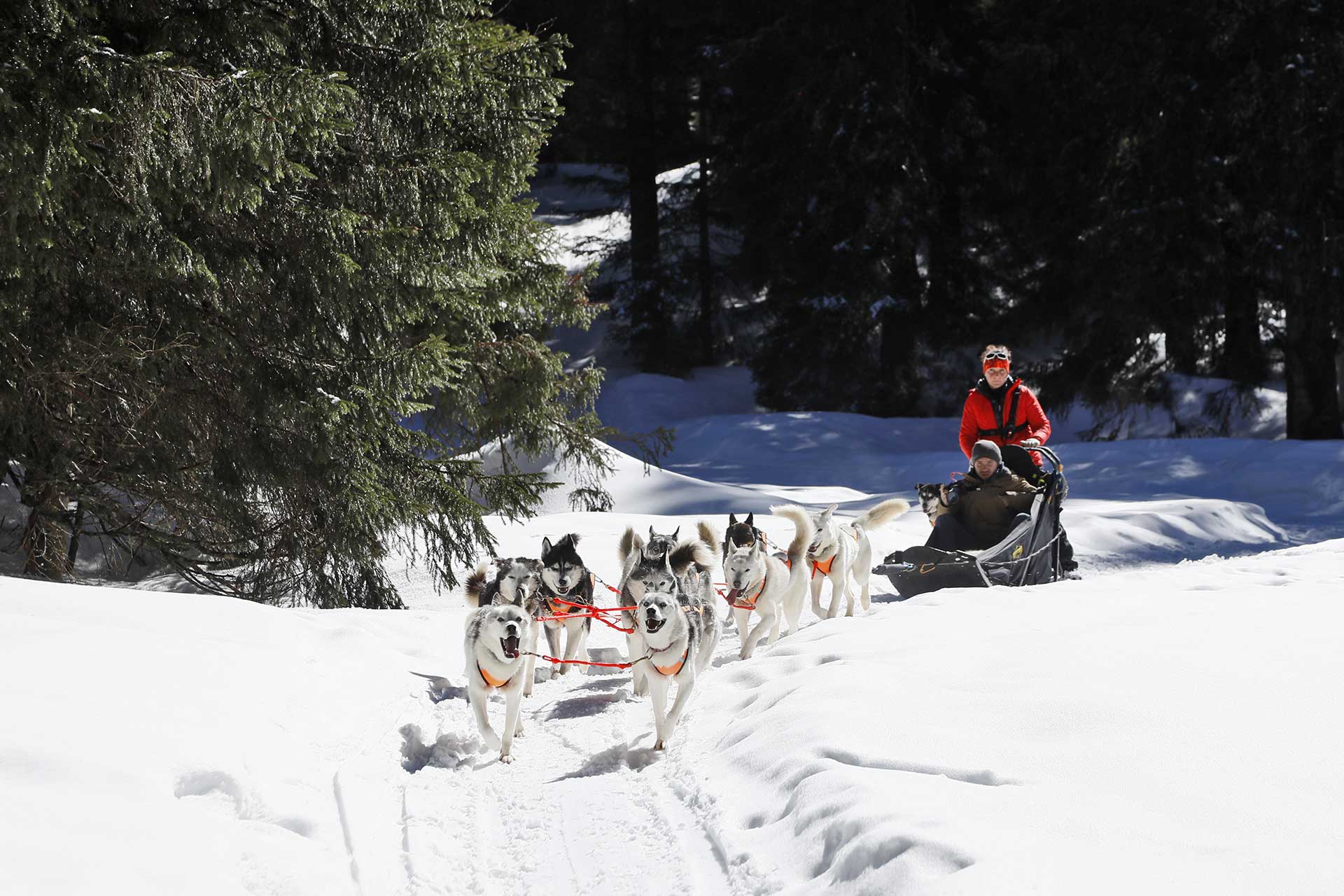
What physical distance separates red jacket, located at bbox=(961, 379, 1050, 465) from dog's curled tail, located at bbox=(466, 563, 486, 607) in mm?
4518

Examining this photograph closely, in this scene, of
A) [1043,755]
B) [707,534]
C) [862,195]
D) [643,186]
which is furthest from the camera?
[643,186]

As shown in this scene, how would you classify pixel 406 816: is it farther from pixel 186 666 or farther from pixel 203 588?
pixel 203 588

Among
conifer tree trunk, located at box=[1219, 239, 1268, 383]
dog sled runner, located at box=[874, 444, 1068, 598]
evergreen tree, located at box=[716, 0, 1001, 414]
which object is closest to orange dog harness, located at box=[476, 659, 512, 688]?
dog sled runner, located at box=[874, 444, 1068, 598]

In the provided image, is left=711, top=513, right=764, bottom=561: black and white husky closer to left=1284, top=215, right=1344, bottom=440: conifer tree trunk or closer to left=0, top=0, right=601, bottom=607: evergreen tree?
left=0, top=0, right=601, bottom=607: evergreen tree

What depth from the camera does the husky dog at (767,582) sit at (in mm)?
7062

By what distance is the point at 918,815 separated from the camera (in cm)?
340

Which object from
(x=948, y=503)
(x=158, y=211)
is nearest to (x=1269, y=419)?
(x=948, y=503)

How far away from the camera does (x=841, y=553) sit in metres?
8.31

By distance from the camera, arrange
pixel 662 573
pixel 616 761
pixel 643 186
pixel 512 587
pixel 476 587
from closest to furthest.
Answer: pixel 616 761 → pixel 662 573 → pixel 476 587 → pixel 512 587 → pixel 643 186

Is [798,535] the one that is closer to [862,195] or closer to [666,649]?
[666,649]

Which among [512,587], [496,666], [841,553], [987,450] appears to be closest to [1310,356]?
[987,450]

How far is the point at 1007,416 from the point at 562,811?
612 centimetres

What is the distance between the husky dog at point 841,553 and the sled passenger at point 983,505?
1.28ft

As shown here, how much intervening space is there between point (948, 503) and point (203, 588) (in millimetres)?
5928
